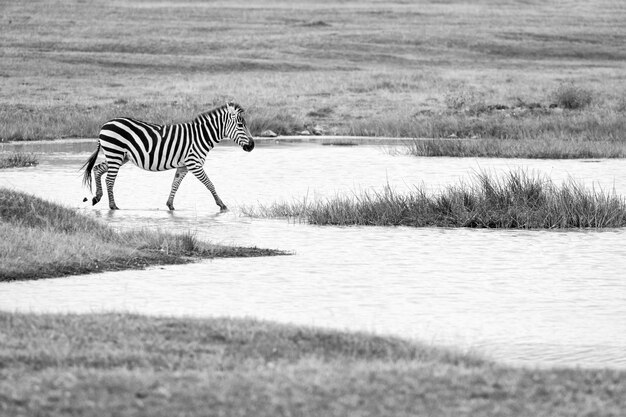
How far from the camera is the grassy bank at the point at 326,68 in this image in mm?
35969

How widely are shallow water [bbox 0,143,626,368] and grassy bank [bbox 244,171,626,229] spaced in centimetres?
39

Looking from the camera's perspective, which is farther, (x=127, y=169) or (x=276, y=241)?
(x=127, y=169)

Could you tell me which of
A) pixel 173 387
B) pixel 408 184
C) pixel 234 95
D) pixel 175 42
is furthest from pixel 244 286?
pixel 175 42

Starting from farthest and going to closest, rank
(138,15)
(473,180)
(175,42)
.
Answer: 1. (138,15)
2. (175,42)
3. (473,180)

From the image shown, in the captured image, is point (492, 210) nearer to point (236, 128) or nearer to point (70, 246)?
point (236, 128)

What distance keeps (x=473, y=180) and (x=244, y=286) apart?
1113cm

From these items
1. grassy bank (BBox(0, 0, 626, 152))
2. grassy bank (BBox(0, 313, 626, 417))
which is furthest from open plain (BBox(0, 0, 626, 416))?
grassy bank (BBox(0, 0, 626, 152))

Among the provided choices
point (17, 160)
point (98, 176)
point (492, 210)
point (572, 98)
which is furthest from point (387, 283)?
point (572, 98)

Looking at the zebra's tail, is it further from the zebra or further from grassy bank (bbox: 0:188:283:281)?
grassy bank (bbox: 0:188:283:281)

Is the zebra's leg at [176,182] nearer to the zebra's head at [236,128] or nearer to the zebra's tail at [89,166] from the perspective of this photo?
the zebra's head at [236,128]

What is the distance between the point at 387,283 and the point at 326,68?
47.5 meters

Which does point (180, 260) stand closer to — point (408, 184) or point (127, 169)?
point (408, 184)

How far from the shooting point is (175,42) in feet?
234

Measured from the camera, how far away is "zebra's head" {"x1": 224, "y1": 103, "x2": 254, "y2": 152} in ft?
70.5
